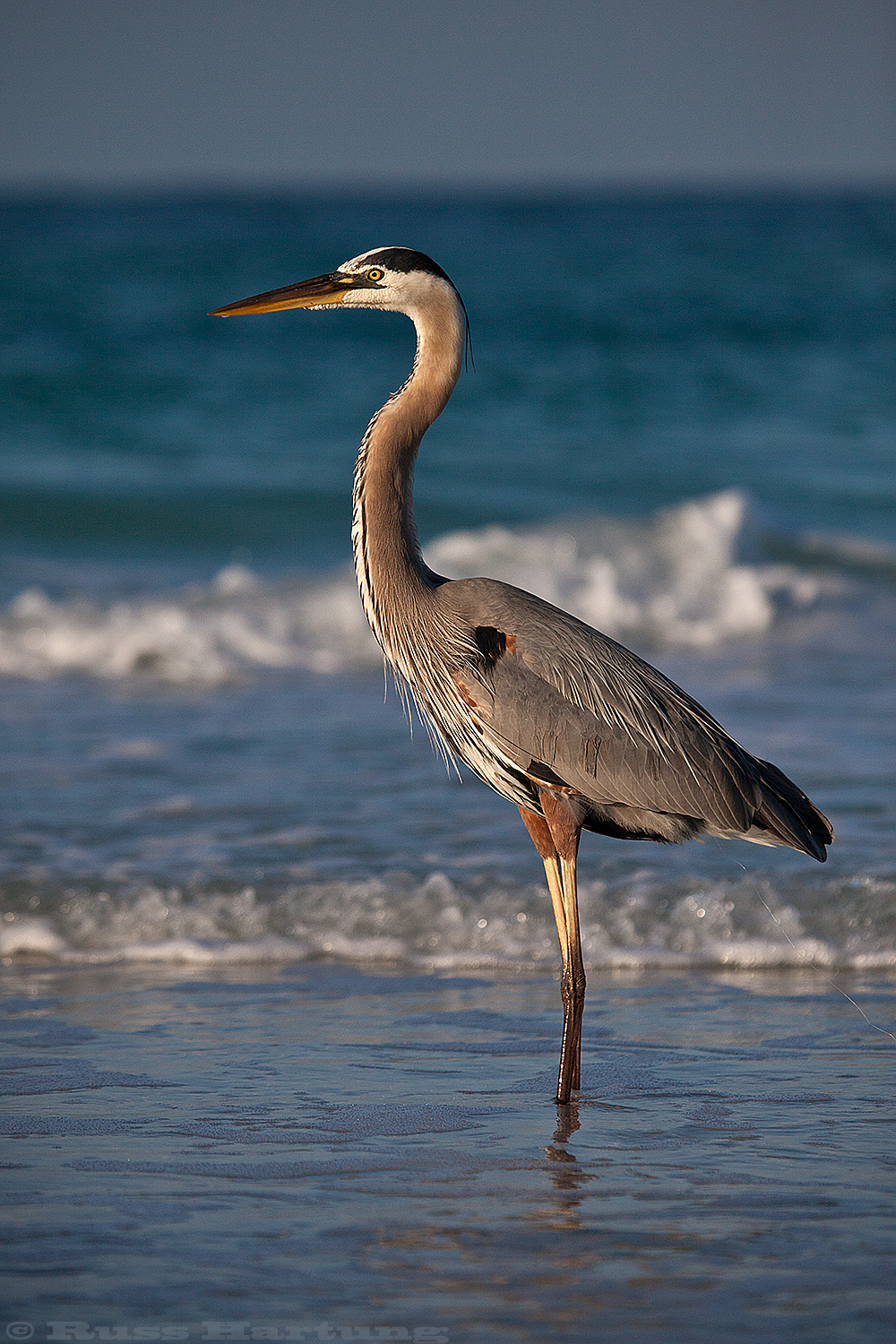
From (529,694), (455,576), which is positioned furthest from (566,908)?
(455,576)

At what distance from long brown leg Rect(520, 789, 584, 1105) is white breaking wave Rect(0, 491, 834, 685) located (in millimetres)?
5104

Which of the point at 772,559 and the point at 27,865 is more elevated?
the point at 772,559

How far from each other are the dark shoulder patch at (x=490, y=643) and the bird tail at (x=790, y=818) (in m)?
0.87

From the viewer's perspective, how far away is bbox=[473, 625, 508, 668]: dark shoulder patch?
4.60 metres

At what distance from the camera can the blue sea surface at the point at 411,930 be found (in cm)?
332

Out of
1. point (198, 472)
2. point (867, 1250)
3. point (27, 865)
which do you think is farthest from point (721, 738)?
point (198, 472)

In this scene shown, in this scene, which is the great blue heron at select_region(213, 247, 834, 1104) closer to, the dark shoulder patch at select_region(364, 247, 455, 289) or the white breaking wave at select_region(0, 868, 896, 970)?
the dark shoulder patch at select_region(364, 247, 455, 289)

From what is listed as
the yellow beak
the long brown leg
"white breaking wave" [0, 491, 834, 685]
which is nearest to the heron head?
the yellow beak

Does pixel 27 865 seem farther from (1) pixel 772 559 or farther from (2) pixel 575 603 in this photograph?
(1) pixel 772 559

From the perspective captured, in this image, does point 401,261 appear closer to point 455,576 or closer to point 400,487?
point 400,487

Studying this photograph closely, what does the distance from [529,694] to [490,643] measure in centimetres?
20

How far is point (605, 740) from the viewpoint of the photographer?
4551 millimetres

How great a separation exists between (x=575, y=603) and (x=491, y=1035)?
7.17 meters

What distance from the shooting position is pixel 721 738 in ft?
15.5
